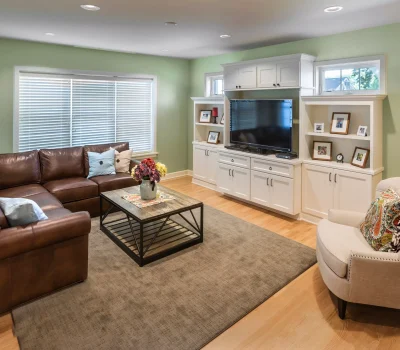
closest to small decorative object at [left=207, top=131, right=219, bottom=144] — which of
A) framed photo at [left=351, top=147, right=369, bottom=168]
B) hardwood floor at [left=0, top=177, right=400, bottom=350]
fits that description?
framed photo at [left=351, top=147, right=369, bottom=168]

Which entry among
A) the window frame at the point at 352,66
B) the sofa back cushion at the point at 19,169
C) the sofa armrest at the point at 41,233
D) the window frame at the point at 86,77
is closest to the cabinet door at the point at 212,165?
the window frame at the point at 86,77

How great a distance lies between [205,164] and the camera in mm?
6020

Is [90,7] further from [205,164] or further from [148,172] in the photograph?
[205,164]

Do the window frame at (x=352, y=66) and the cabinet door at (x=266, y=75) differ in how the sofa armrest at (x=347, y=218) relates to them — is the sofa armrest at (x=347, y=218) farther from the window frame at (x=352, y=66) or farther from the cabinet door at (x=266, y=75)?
the cabinet door at (x=266, y=75)

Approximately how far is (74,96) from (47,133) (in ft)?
2.57

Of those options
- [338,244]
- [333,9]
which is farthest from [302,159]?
[338,244]

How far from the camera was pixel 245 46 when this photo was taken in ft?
16.4

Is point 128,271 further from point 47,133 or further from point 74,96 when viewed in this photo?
point 74,96

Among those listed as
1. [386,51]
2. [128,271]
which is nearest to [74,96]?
[128,271]

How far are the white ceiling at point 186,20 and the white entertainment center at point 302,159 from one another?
53cm

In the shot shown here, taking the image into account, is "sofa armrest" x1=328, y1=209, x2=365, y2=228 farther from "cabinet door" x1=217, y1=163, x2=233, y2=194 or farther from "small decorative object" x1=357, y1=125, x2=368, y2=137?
"cabinet door" x1=217, y1=163, x2=233, y2=194

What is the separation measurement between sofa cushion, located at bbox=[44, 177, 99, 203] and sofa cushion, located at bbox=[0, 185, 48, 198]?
12 cm

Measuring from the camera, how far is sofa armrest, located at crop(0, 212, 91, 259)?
7.41 ft

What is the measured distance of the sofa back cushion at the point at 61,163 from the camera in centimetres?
443
